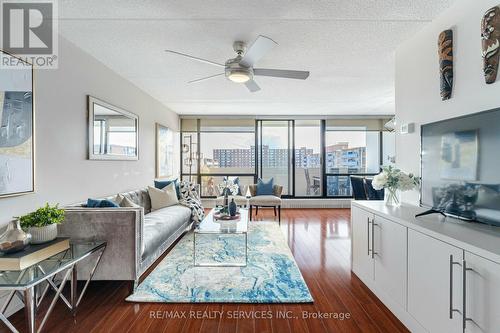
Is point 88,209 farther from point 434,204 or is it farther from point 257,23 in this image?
point 434,204

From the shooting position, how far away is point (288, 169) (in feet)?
21.3

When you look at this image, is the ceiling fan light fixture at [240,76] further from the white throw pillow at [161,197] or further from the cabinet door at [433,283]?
the white throw pillow at [161,197]

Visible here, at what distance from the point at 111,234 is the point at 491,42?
3.21m

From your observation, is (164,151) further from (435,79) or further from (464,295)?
(464,295)

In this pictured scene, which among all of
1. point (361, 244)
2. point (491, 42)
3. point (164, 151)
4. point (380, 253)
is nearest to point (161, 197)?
point (164, 151)

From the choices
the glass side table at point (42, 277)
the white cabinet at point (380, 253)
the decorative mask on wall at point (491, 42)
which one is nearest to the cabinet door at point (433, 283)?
the white cabinet at point (380, 253)

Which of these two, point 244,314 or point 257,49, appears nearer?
point 244,314

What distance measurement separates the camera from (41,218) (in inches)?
73.5

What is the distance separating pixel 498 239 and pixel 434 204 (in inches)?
25.9

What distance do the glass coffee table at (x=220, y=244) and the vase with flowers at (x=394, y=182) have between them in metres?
1.54

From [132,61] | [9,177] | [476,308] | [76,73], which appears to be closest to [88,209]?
[9,177]

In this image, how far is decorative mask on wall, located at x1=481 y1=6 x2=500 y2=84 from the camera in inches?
60.8

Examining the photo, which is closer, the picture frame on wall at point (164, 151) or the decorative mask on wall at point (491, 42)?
the decorative mask on wall at point (491, 42)

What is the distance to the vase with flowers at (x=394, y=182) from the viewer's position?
227 cm
